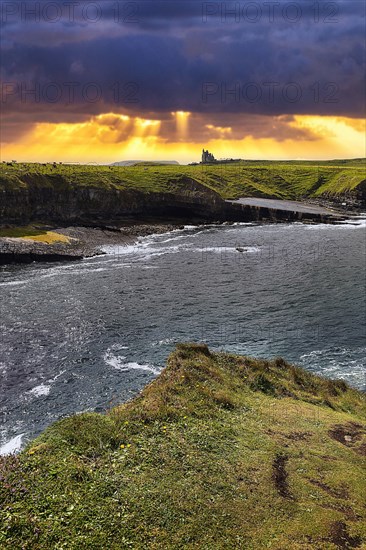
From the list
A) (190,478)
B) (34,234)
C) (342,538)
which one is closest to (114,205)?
(34,234)

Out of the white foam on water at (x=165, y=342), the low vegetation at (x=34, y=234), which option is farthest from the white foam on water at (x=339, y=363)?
the low vegetation at (x=34, y=234)

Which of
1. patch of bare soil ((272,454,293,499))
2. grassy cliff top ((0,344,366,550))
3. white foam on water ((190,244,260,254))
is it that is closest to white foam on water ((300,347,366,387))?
grassy cliff top ((0,344,366,550))

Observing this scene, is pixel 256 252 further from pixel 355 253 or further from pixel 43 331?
pixel 43 331

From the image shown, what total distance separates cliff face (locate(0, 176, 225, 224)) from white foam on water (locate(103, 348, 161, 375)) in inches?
2747

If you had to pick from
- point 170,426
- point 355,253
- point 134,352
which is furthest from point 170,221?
point 170,426

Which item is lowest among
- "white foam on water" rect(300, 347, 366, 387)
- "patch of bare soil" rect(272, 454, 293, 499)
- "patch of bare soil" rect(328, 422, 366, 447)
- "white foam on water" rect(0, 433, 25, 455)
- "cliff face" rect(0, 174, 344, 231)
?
"white foam on water" rect(0, 433, 25, 455)

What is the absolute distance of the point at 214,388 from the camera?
3297 centimetres

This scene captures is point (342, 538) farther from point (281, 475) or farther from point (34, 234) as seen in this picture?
point (34, 234)

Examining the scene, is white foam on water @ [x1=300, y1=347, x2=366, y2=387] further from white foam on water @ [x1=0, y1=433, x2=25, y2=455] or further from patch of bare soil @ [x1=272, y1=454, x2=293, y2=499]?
white foam on water @ [x1=0, y1=433, x2=25, y2=455]

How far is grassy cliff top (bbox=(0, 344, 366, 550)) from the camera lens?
1866 cm

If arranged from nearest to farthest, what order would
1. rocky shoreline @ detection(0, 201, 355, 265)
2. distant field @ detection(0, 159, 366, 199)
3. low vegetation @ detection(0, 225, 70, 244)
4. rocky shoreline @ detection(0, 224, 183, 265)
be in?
rocky shoreline @ detection(0, 224, 183, 265) → rocky shoreline @ detection(0, 201, 355, 265) → low vegetation @ detection(0, 225, 70, 244) → distant field @ detection(0, 159, 366, 199)

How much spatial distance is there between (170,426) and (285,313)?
1478 inches

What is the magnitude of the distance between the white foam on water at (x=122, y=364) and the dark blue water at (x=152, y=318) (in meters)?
0.11

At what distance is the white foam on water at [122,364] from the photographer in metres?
45.4
